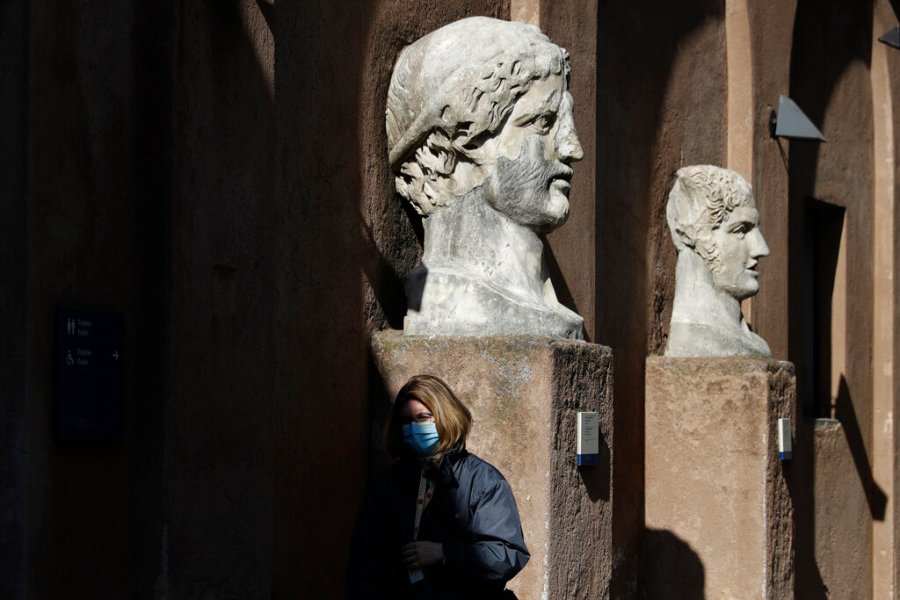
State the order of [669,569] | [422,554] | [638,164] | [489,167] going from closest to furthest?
[422,554] → [489,167] → [669,569] → [638,164]

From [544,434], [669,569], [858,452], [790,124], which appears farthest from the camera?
[858,452]

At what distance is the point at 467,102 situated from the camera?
16.8 ft

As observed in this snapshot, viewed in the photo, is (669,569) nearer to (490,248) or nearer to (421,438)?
(490,248)

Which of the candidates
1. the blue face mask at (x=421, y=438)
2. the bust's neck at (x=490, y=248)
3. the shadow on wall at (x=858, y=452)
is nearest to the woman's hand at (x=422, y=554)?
the blue face mask at (x=421, y=438)

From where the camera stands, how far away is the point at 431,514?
3.76m

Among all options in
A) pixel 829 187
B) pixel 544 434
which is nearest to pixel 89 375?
pixel 544 434

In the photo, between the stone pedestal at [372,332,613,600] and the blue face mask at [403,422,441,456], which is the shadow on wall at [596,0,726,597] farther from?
the blue face mask at [403,422,441,456]

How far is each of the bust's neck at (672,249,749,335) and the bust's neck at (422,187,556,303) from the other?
2.36 m

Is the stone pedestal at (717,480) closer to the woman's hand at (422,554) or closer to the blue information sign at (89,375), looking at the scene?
the woman's hand at (422,554)

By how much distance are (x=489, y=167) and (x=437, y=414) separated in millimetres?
1614

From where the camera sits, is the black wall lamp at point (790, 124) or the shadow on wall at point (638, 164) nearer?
the shadow on wall at point (638, 164)

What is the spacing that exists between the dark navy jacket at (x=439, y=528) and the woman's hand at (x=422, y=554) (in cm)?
3

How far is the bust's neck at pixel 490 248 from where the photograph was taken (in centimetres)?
521

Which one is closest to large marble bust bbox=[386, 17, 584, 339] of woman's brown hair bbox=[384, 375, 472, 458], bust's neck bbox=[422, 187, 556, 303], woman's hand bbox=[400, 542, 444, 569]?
bust's neck bbox=[422, 187, 556, 303]
